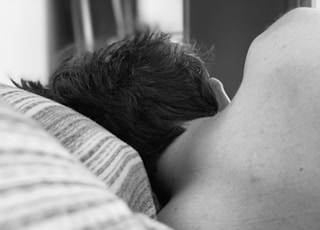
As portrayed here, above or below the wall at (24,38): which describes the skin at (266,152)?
above

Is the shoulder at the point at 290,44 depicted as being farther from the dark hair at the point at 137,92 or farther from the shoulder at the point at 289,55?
the dark hair at the point at 137,92

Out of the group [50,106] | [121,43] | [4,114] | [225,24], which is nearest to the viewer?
[4,114]

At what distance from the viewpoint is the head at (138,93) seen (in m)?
0.74

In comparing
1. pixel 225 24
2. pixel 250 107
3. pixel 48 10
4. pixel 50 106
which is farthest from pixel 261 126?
pixel 48 10

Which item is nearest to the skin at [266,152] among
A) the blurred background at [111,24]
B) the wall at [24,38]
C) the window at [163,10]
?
the blurred background at [111,24]

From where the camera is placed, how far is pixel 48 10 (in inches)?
80.2

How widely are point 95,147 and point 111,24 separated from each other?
5.30 feet

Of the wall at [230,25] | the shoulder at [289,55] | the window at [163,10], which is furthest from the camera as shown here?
the window at [163,10]

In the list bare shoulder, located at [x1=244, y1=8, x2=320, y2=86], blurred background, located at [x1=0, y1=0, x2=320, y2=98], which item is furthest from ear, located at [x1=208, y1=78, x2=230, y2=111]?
blurred background, located at [x1=0, y1=0, x2=320, y2=98]

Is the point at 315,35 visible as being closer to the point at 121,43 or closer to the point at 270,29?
the point at 270,29

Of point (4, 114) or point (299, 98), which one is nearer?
point (4, 114)

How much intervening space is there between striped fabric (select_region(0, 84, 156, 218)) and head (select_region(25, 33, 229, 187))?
0.16 metres

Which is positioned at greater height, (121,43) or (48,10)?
(121,43)

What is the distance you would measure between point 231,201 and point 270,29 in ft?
0.87
